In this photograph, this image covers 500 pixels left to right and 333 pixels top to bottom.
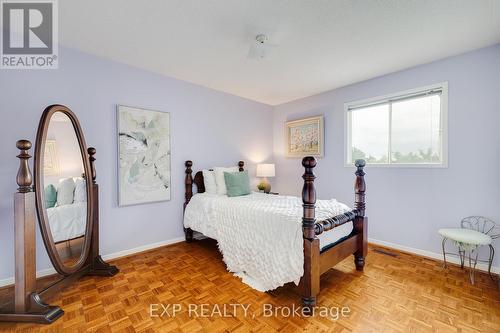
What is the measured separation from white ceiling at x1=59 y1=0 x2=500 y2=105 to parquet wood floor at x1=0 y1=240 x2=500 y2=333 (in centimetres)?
248

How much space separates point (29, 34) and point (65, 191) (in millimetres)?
1582

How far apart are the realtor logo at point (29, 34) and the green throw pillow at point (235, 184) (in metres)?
2.39

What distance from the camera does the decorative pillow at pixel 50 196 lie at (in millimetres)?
1845

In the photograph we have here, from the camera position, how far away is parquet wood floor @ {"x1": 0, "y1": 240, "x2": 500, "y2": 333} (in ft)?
5.17

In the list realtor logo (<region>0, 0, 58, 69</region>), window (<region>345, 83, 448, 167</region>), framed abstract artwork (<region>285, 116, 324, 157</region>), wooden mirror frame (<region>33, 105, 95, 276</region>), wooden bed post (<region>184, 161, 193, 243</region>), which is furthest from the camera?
framed abstract artwork (<region>285, 116, 324, 157</region>)

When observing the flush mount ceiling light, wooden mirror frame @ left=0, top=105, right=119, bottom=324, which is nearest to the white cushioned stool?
the flush mount ceiling light

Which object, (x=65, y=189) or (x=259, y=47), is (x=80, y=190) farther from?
(x=259, y=47)

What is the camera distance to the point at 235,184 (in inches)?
126

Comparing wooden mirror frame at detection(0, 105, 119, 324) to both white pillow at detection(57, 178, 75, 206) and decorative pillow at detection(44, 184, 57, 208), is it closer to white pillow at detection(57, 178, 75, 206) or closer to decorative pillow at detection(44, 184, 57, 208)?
decorative pillow at detection(44, 184, 57, 208)

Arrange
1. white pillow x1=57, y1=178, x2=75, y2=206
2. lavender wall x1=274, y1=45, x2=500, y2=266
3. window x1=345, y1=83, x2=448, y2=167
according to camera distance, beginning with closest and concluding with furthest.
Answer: white pillow x1=57, y1=178, x2=75, y2=206 < lavender wall x1=274, y1=45, x2=500, y2=266 < window x1=345, y1=83, x2=448, y2=167

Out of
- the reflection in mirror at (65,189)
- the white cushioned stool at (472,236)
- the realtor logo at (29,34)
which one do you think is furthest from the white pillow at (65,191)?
the white cushioned stool at (472,236)

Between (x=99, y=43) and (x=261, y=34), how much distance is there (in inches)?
68.6

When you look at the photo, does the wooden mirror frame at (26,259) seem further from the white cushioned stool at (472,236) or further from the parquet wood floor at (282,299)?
the white cushioned stool at (472,236)

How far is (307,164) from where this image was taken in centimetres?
173
